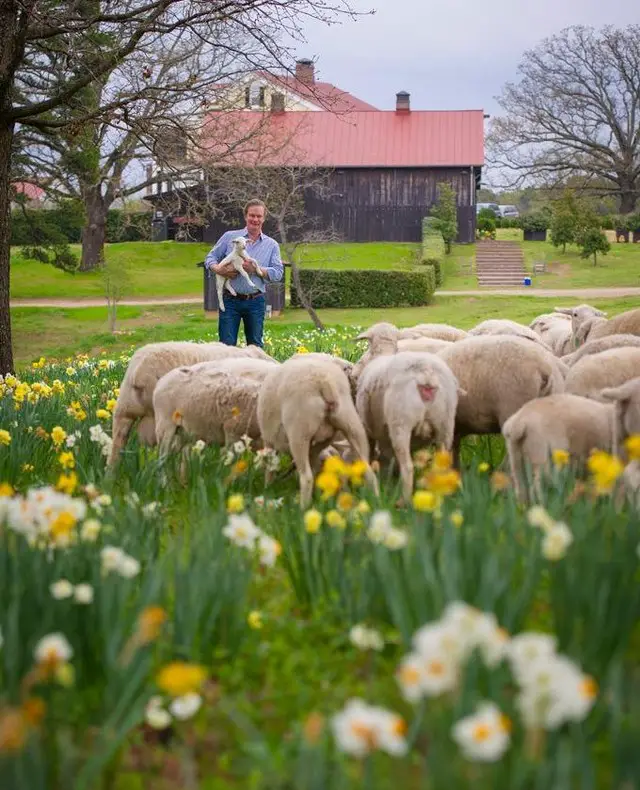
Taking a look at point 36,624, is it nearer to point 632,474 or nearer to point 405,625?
point 405,625

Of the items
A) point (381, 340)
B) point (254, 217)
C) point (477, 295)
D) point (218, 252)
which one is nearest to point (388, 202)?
point (477, 295)

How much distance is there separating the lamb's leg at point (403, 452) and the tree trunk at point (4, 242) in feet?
31.6

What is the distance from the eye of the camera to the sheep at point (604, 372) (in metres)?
7.22

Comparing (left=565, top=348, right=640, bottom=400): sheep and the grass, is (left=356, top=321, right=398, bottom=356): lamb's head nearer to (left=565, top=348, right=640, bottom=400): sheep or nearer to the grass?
(left=565, top=348, right=640, bottom=400): sheep

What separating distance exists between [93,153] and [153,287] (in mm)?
14316

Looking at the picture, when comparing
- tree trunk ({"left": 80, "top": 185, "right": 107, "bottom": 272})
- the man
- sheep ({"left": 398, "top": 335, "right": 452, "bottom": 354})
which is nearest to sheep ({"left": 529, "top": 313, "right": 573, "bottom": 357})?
sheep ({"left": 398, "top": 335, "right": 452, "bottom": 354})

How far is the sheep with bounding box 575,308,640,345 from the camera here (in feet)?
32.1

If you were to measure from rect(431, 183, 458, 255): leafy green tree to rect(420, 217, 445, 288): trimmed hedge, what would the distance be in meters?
0.38

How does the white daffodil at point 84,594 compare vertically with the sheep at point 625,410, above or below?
below

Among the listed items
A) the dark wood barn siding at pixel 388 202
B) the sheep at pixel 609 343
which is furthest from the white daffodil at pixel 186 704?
the dark wood barn siding at pixel 388 202

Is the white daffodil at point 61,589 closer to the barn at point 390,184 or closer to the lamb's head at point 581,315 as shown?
the lamb's head at point 581,315

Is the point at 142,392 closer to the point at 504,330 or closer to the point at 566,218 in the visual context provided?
the point at 504,330

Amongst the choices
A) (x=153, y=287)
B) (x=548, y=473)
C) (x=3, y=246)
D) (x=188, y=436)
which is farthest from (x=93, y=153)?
(x=548, y=473)

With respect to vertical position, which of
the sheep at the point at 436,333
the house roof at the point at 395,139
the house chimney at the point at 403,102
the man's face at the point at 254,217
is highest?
the house chimney at the point at 403,102
